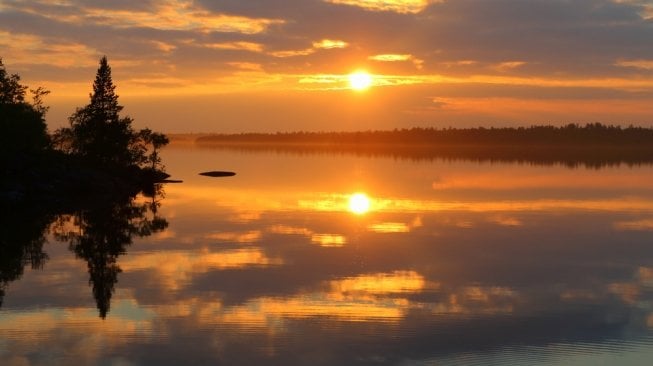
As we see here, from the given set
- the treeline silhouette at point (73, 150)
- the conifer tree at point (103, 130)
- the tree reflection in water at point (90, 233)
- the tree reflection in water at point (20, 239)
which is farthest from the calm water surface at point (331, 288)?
the conifer tree at point (103, 130)

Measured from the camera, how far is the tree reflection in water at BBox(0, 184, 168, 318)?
38.3m

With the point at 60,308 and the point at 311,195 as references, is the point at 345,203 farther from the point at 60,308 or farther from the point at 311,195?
the point at 60,308

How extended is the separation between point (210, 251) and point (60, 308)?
1610 centimetres

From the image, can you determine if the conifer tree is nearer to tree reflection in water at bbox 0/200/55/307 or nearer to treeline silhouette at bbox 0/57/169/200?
treeline silhouette at bbox 0/57/169/200

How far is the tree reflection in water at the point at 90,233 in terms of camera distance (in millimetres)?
38312

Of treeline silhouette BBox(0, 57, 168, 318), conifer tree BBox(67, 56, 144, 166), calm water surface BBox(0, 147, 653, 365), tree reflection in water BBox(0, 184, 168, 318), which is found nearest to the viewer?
calm water surface BBox(0, 147, 653, 365)

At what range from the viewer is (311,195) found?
9175 centimetres

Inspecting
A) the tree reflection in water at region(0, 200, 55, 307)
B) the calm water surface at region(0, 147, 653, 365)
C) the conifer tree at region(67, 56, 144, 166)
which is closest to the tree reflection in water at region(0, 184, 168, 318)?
the tree reflection in water at region(0, 200, 55, 307)

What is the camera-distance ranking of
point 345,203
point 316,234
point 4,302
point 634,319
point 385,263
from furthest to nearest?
point 345,203, point 316,234, point 385,263, point 4,302, point 634,319

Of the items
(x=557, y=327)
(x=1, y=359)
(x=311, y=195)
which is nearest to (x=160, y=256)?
(x=1, y=359)

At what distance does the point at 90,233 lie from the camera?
2159 inches

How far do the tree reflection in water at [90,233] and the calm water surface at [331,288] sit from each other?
0.21 m

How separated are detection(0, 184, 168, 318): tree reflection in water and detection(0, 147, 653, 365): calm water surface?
21 cm

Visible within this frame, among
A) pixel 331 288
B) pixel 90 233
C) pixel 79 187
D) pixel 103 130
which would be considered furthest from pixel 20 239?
pixel 103 130
